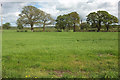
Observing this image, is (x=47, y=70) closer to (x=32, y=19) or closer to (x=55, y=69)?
(x=55, y=69)

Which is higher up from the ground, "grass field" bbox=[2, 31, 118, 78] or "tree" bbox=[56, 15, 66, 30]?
"tree" bbox=[56, 15, 66, 30]

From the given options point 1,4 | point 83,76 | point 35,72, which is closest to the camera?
point 1,4

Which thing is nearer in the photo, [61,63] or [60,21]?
[61,63]

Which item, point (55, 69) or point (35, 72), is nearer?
point (35, 72)

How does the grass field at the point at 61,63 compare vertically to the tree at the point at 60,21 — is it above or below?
below

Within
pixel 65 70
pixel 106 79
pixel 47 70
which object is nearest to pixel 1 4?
pixel 47 70

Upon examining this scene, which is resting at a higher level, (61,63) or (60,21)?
(60,21)

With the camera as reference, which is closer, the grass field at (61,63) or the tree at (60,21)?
the grass field at (61,63)

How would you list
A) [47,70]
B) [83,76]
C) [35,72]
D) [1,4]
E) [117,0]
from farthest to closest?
1. [47,70]
2. [35,72]
3. [83,76]
4. [117,0]
5. [1,4]

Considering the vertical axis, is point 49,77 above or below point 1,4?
→ below

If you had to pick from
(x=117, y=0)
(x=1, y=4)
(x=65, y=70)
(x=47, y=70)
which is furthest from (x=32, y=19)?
(x=117, y=0)

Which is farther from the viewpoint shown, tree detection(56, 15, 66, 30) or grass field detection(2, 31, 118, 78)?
tree detection(56, 15, 66, 30)

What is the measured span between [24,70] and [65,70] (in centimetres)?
158

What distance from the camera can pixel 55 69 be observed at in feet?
14.0
